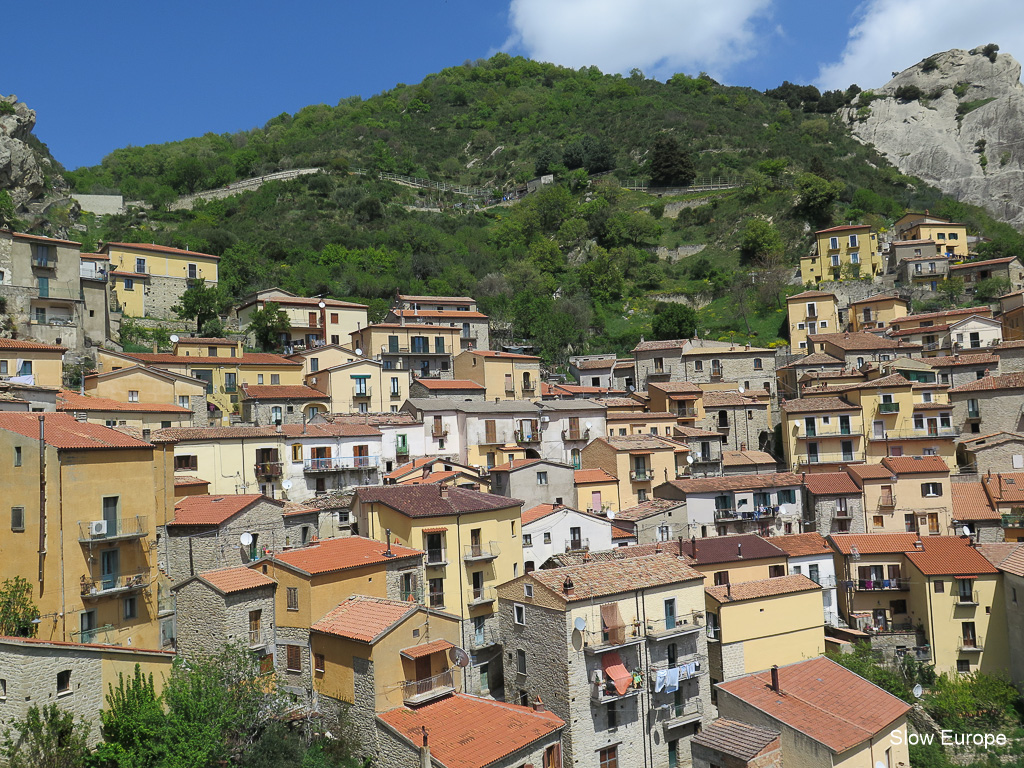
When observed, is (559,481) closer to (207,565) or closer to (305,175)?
(207,565)

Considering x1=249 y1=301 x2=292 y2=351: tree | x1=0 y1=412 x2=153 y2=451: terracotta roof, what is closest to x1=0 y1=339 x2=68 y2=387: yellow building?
x1=0 y1=412 x2=153 y2=451: terracotta roof

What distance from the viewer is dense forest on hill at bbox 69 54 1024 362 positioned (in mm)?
73938

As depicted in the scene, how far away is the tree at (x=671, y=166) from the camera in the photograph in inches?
4045

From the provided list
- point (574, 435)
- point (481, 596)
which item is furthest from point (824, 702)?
point (574, 435)

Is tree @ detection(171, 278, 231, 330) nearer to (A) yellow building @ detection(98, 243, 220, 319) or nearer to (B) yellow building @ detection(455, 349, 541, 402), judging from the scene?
(A) yellow building @ detection(98, 243, 220, 319)

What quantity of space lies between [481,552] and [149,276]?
4400cm

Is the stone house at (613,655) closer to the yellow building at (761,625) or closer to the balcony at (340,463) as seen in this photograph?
the yellow building at (761,625)

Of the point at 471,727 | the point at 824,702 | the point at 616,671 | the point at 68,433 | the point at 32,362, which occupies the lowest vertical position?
the point at 824,702

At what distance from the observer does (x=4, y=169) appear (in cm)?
6475

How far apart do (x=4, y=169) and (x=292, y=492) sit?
4939 centimetres

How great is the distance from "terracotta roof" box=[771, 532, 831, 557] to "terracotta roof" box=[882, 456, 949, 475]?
667 cm

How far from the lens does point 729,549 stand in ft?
111

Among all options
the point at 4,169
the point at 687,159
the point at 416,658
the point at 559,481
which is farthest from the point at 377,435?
the point at 687,159

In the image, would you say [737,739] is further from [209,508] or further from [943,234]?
[943,234]
